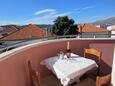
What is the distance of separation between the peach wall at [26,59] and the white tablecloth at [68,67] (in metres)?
0.38

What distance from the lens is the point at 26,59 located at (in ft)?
8.98

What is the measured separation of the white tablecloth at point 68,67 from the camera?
2348 millimetres

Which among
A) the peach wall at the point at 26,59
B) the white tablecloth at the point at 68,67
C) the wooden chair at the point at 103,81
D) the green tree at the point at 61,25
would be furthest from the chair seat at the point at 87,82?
the green tree at the point at 61,25

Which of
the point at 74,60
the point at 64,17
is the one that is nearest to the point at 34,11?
the point at 64,17

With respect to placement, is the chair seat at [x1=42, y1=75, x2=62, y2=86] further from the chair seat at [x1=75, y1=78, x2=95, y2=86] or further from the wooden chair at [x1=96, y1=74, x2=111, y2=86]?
the wooden chair at [x1=96, y1=74, x2=111, y2=86]

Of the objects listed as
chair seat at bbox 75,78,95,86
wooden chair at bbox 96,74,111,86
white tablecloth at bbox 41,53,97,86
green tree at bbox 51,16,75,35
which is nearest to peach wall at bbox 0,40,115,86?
white tablecloth at bbox 41,53,97,86

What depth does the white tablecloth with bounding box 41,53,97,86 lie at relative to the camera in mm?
2348

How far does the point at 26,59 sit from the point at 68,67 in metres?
0.75

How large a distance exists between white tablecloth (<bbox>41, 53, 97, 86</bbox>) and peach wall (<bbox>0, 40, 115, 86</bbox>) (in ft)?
1.25

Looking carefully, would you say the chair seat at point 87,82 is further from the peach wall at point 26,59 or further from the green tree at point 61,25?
the green tree at point 61,25

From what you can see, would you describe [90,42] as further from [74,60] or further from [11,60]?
[11,60]

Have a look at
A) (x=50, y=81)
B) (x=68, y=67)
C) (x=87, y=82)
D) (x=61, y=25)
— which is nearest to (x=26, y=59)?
(x=68, y=67)

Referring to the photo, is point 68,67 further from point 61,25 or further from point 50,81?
point 61,25

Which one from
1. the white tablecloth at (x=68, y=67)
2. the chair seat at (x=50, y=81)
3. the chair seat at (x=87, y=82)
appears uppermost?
the white tablecloth at (x=68, y=67)
